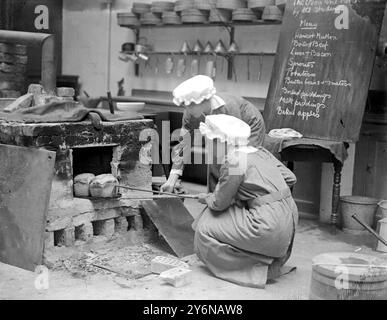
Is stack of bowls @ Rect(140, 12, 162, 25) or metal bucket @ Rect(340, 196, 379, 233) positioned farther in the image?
stack of bowls @ Rect(140, 12, 162, 25)

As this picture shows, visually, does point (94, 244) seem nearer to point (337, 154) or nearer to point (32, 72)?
point (337, 154)

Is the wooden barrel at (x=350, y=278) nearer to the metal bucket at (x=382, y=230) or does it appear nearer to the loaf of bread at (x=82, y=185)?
the metal bucket at (x=382, y=230)

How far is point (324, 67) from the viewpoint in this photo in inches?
203

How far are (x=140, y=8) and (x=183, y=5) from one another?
2.67 feet

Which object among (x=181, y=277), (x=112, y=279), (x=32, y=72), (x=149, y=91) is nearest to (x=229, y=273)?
(x=181, y=277)

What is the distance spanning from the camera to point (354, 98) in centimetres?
491

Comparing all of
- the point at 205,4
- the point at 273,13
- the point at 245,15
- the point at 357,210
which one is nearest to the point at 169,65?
the point at 205,4

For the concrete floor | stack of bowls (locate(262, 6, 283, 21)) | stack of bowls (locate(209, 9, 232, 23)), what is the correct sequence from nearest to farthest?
the concrete floor → stack of bowls (locate(262, 6, 283, 21)) → stack of bowls (locate(209, 9, 232, 23))

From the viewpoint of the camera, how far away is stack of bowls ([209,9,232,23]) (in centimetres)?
655

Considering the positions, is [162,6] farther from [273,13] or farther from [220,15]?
[273,13]

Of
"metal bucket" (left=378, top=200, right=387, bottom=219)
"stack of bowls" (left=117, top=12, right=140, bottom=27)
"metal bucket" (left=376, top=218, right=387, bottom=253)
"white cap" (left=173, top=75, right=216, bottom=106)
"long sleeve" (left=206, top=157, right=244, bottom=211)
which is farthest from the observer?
"stack of bowls" (left=117, top=12, right=140, bottom=27)

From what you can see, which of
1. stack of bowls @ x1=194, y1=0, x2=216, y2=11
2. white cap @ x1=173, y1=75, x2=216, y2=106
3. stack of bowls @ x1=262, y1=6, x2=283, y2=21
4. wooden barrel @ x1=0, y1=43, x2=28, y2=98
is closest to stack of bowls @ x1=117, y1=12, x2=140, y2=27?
stack of bowls @ x1=194, y1=0, x2=216, y2=11

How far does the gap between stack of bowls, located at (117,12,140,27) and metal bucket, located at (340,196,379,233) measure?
3.90 metres

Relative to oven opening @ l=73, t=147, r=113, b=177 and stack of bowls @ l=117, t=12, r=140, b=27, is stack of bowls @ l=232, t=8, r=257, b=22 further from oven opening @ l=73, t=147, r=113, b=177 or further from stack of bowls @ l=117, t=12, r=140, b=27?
oven opening @ l=73, t=147, r=113, b=177
